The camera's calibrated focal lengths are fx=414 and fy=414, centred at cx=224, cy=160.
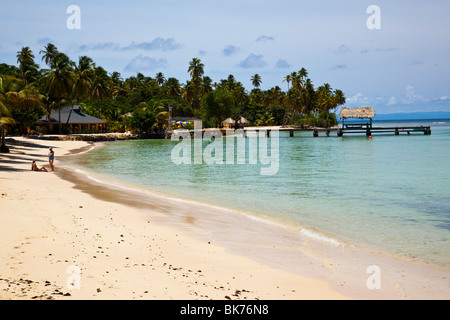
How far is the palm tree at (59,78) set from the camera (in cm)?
6322

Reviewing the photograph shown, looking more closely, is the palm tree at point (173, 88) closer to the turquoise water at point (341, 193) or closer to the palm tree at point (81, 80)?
the palm tree at point (81, 80)

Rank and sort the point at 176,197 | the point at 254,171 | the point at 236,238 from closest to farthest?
the point at 236,238 → the point at 176,197 → the point at 254,171

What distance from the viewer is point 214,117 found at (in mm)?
100750

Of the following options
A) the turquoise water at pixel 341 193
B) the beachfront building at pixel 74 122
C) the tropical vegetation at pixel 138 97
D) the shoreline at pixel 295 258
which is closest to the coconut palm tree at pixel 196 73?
the tropical vegetation at pixel 138 97

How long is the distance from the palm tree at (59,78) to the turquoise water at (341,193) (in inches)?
1394

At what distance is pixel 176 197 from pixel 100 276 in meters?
12.0

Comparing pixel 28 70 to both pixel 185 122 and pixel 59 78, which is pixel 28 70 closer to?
pixel 59 78

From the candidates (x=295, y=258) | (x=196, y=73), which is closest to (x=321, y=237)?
(x=295, y=258)

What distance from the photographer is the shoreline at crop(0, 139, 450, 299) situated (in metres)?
7.26

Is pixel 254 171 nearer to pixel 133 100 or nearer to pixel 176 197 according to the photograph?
pixel 176 197

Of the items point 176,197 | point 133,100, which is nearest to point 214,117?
point 133,100

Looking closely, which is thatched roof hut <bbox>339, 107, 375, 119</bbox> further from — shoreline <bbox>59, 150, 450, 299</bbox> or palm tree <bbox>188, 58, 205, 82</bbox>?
shoreline <bbox>59, 150, 450, 299</bbox>

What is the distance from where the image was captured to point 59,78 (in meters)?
63.3

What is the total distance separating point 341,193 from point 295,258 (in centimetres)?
1203
